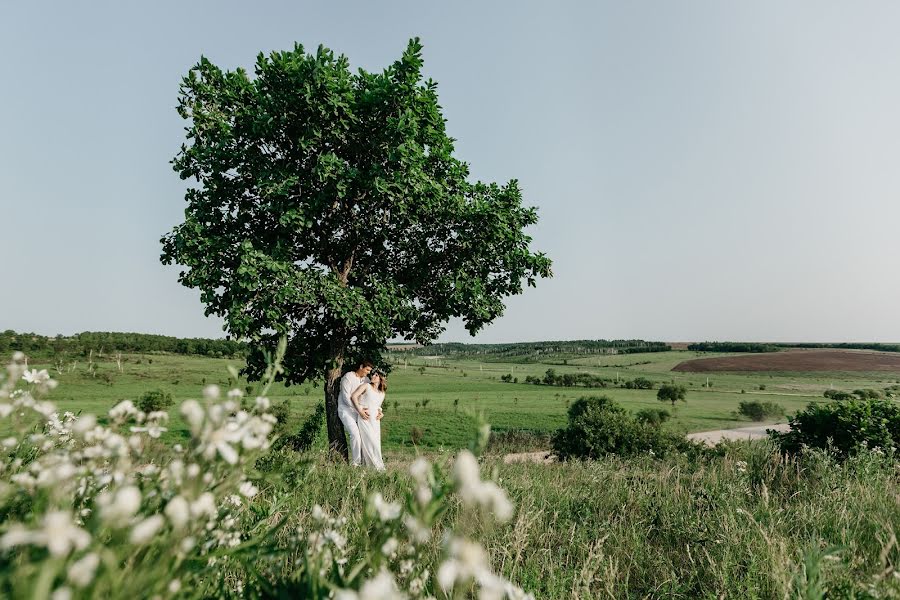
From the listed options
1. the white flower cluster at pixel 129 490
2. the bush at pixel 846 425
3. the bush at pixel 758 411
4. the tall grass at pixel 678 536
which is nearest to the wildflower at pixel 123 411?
the white flower cluster at pixel 129 490

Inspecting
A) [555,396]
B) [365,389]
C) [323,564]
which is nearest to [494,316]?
[365,389]

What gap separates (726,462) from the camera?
848cm

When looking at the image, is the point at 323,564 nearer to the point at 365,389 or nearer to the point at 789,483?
the point at 789,483

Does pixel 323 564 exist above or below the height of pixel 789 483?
above

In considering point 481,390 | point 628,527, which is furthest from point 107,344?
point 628,527

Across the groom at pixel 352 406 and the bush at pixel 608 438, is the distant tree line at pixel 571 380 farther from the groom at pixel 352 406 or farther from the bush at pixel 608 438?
the groom at pixel 352 406

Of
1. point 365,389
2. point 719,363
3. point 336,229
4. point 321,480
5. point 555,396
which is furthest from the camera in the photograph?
point 719,363

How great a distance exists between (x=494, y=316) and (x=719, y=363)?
249ft

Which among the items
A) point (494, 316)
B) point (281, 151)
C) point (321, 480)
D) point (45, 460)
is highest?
point (281, 151)

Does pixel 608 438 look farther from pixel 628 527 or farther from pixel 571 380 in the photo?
pixel 571 380

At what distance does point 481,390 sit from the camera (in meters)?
64.8

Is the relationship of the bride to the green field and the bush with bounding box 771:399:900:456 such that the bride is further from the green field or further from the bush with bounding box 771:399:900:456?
the bush with bounding box 771:399:900:456

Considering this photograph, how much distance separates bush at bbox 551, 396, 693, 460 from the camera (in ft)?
51.5

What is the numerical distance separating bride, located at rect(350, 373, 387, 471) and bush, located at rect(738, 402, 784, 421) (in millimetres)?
46839
